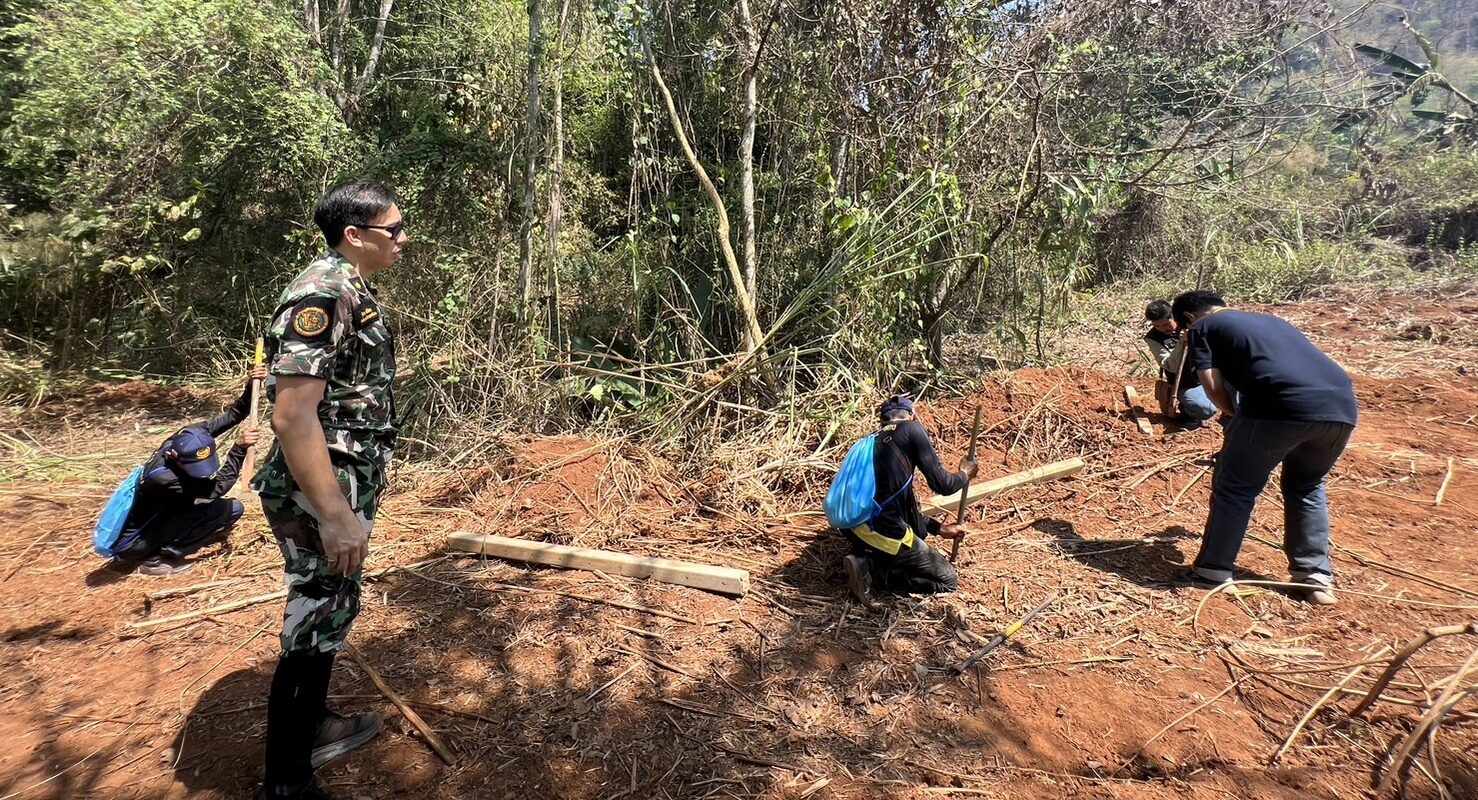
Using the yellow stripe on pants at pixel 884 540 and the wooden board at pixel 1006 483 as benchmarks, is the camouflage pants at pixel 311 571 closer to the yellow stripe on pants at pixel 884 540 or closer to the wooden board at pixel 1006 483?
the yellow stripe on pants at pixel 884 540

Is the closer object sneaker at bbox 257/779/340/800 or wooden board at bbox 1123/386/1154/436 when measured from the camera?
sneaker at bbox 257/779/340/800

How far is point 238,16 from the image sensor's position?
5.91 metres

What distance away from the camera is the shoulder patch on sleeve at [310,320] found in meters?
1.71

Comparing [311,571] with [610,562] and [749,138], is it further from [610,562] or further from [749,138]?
[749,138]

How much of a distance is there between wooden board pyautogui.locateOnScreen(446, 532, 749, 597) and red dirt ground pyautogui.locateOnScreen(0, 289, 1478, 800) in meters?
0.08

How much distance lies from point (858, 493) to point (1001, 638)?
2.82 ft

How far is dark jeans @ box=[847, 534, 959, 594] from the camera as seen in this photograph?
10.4ft

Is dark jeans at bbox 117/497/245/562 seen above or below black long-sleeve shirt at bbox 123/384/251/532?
below

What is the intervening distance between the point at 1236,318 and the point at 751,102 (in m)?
3.47

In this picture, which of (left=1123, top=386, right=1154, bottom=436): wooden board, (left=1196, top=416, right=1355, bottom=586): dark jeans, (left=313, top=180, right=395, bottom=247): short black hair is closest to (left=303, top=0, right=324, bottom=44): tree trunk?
(left=313, top=180, right=395, bottom=247): short black hair

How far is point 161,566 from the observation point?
356 cm

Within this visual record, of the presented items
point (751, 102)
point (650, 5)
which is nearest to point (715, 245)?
point (751, 102)

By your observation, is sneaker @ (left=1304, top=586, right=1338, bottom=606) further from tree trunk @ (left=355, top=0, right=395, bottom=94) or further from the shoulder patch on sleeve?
tree trunk @ (left=355, top=0, right=395, bottom=94)

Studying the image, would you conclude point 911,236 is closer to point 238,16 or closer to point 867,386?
point 867,386
